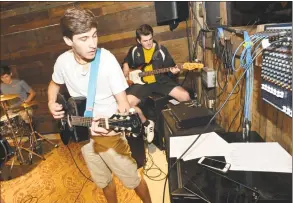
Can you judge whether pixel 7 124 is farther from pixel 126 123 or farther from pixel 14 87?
pixel 126 123

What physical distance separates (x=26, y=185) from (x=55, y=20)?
2.78 metres

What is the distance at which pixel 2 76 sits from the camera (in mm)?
4051

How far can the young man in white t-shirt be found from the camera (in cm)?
146

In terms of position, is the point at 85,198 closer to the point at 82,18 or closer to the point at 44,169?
the point at 44,169

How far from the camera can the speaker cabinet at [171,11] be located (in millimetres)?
2482

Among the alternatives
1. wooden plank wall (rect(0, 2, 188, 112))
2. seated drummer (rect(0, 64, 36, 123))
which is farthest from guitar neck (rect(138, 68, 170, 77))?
seated drummer (rect(0, 64, 36, 123))

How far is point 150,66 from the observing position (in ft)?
11.1

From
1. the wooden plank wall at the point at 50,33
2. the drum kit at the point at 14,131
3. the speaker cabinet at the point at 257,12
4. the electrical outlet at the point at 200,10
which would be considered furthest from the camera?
the wooden plank wall at the point at 50,33

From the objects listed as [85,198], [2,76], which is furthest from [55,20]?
[85,198]

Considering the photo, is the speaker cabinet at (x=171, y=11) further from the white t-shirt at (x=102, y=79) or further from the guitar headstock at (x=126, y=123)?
the guitar headstock at (x=126, y=123)

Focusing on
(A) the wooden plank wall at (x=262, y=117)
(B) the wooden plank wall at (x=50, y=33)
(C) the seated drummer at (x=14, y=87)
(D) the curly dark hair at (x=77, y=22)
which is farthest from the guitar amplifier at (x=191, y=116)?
(C) the seated drummer at (x=14, y=87)

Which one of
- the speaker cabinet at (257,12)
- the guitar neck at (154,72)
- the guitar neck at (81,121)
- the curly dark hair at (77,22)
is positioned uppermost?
Result: the curly dark hair at (77,22)

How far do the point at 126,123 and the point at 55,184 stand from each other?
1792mm

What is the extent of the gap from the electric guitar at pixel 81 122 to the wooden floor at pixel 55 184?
913 millimetres
